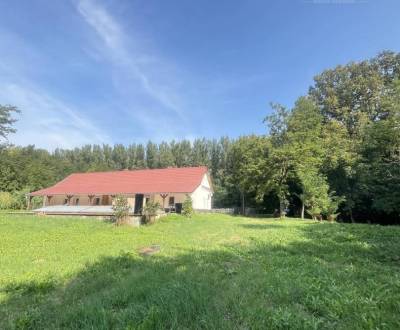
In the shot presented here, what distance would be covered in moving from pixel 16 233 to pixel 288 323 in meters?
13.4

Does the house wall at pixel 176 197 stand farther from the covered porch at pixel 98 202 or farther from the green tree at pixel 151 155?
the green tree at pixel 151 155

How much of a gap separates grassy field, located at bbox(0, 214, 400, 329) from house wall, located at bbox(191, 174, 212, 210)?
2213cm

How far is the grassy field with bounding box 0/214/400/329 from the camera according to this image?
342 centimetres

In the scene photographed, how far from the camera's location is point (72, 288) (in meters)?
5.38

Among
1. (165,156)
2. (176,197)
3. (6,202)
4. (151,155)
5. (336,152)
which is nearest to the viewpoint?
(336,152)

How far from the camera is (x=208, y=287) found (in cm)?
454

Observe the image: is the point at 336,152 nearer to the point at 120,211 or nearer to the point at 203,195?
the point at 203,195

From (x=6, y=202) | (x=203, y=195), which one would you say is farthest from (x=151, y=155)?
(x=203, y=195)

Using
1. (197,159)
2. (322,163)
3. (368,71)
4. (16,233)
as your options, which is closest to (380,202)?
(322,163)

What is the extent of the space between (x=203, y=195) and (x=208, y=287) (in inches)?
1160

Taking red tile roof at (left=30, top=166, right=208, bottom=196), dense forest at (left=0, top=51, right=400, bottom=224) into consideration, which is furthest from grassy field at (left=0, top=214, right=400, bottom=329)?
red tile roof at (left=30, top=166, right=208, bottom=196)

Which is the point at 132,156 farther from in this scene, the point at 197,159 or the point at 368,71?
the point at 368,71

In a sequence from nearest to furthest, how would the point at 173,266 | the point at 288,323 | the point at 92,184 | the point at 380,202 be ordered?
the point at 288,323 → the point at 173,266 → the point at 380,202 → the point at 92,184

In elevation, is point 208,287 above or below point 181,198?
below
